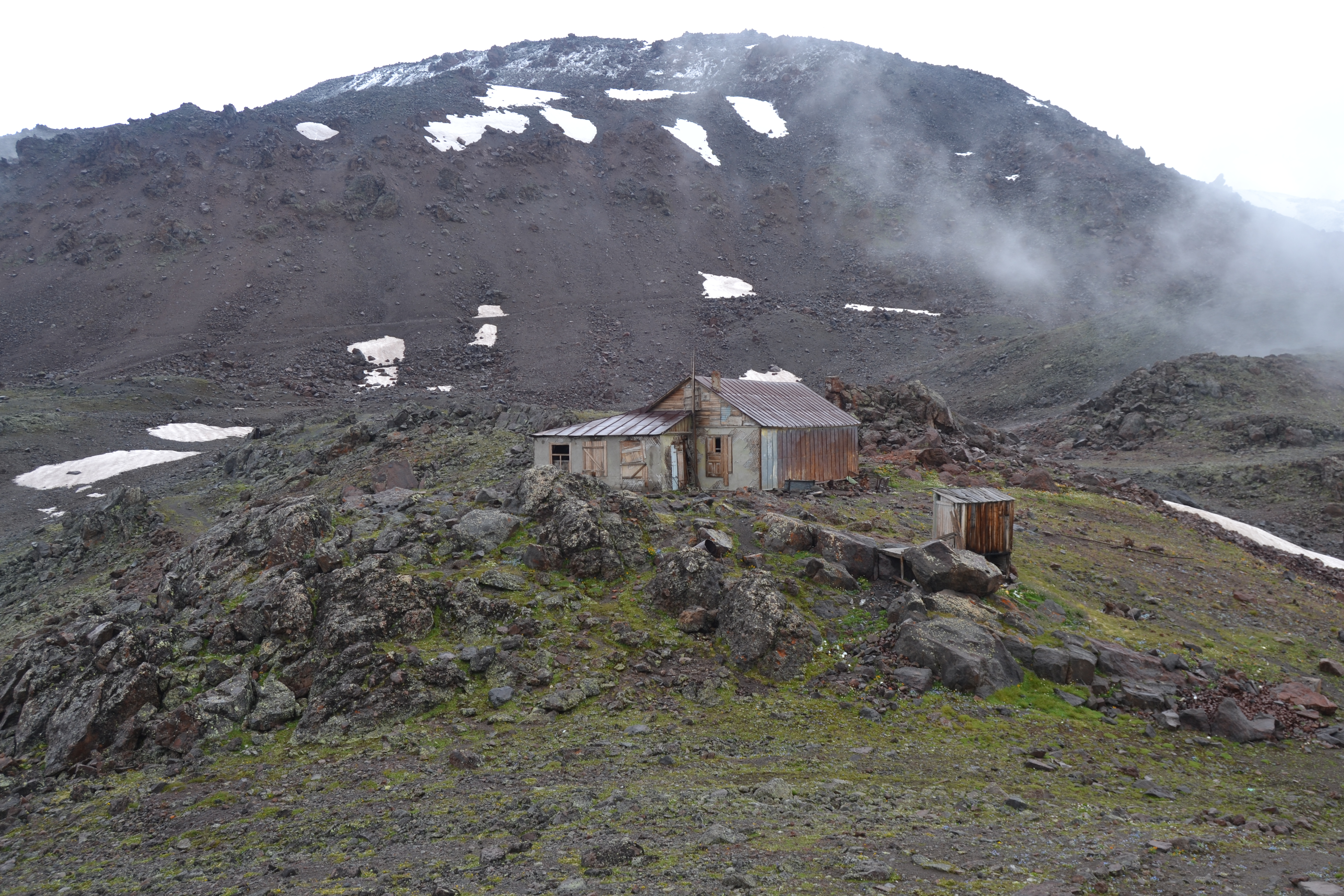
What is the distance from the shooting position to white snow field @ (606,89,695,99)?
12100 centimetres

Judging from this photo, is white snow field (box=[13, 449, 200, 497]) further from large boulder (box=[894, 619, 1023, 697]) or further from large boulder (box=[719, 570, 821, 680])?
large boulder (box=[894, 619, 1023, 697])

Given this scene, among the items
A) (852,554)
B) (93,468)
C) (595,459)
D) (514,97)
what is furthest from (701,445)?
(514,97)

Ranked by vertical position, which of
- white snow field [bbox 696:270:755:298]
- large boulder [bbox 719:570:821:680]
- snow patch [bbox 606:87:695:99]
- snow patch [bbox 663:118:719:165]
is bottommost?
large boulder [bbox 719:570:821:680]

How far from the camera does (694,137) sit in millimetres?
112125

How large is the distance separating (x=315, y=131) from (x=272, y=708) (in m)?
99.7

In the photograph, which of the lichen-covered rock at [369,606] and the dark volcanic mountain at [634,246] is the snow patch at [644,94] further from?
the lichen-covered rock at [369,606]

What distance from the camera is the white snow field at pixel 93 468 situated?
1662 inches

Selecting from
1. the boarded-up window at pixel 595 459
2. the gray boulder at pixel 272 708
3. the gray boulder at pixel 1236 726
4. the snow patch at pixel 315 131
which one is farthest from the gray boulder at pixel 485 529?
the snow patch at pixel 315 131

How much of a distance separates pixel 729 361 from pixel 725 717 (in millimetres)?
59401

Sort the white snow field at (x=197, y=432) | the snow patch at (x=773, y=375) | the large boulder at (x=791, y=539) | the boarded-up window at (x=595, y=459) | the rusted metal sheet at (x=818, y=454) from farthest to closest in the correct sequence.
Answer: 1. the snow patch at (x=773, y=375)
2. the white snow field at (x=197, y=432)
3. the rusted metal sheet at (x=818, y=454)
4. the boarded-up window at (x=595, y=459)
5. the large boulder at (x=791, y=539)

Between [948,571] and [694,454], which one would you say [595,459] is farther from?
[948,571]

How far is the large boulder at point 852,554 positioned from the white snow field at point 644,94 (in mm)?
116291

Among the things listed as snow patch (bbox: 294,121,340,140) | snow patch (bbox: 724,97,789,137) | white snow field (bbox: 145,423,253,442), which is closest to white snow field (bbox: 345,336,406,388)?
white snow field (bbox: 145,423,253,442)

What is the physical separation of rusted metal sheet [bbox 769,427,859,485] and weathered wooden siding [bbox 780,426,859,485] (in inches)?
0.5
